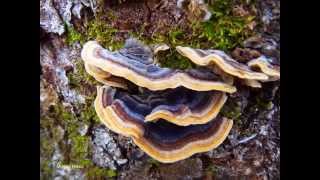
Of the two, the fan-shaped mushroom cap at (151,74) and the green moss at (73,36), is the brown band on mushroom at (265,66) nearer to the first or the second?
the fan-shaped mushroom cap at (151,74)

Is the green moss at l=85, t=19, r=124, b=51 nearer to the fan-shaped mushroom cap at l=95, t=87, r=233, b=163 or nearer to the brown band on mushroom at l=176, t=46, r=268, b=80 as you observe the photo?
the fan-shaped mushroom cap at l=95, t=87, r=233, b=163

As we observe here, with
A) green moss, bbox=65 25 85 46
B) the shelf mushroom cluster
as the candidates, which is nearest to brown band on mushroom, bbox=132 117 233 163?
the shelf mushroom cluster

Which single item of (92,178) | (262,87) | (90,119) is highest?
(262,87)

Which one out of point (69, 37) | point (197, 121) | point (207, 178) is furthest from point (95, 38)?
point (207, 178)

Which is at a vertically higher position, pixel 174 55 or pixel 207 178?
pixel 174 55

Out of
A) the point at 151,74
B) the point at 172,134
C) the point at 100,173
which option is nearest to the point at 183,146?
the point at 172,134
